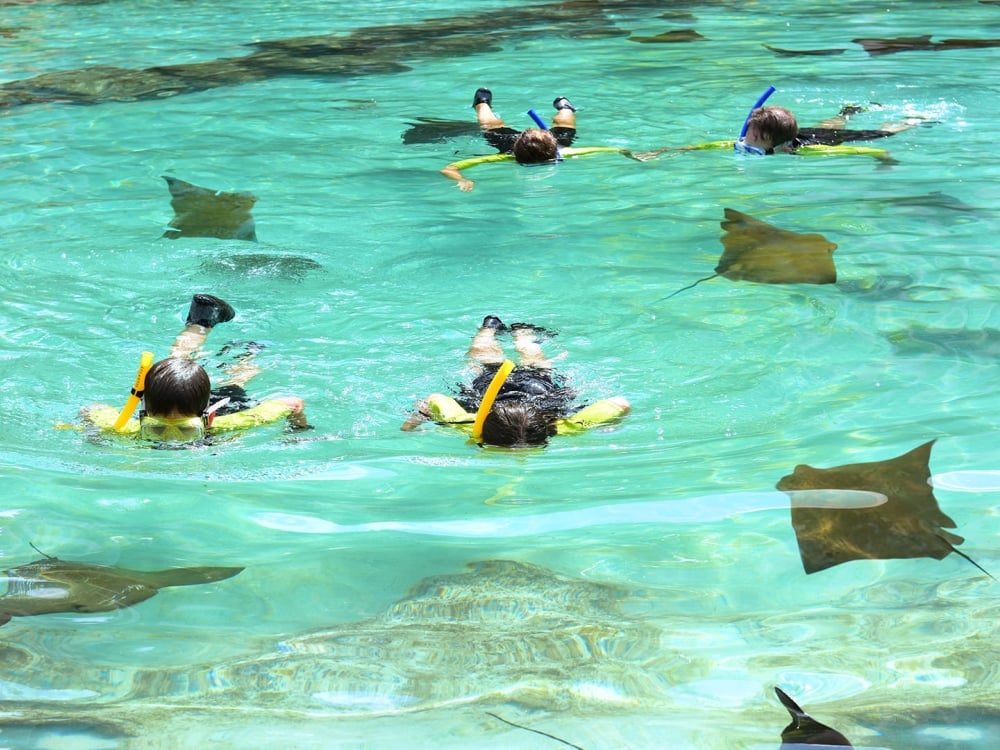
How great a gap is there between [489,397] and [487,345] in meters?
1.28

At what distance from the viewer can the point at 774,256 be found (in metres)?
6.49

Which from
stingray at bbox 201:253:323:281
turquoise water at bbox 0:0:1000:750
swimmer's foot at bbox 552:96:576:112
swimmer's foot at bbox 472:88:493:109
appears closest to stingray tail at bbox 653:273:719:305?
turquoise water at bbox 0:0:1000:750

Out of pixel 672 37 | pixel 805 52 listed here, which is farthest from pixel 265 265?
pixel 672 37

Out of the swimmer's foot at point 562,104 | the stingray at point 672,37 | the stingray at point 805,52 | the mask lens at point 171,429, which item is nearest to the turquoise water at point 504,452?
the mask lens at point 171,429

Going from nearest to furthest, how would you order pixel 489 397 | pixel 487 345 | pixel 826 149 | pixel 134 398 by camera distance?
pixel 489 397, pixel 134 398, pixel 487 345, pixel 826 149

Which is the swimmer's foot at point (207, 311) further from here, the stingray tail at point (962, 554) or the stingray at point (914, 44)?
the stingray at point (914, 44)

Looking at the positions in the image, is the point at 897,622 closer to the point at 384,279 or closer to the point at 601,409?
the point at 601,409

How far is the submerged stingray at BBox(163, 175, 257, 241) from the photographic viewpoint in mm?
7539

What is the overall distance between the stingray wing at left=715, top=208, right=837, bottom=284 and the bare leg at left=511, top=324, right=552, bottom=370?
1.30 meters

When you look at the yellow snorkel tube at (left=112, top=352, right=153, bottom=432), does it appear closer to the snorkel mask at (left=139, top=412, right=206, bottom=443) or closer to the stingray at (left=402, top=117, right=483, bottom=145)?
the snorkel mask at (left=139, top=412, right=206, bottom=443)

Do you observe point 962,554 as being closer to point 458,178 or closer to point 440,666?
point 440,666

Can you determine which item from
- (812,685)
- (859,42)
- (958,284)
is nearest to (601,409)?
(812,685)

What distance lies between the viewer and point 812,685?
270cm

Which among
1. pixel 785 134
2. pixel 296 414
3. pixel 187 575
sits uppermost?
pixel 785 134
